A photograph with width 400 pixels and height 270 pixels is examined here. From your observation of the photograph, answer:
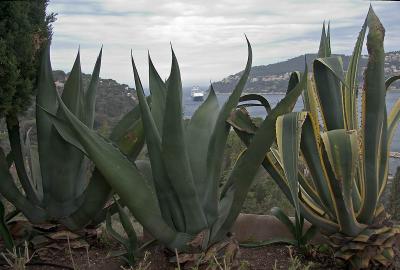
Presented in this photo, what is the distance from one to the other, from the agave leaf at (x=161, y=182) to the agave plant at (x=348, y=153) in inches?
14.2

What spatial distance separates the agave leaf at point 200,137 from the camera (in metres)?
2.17

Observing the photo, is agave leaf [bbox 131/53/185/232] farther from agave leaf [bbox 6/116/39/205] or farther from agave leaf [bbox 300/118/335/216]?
agave leaf [bbox 6/116/39/205]

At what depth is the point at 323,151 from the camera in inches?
83.1

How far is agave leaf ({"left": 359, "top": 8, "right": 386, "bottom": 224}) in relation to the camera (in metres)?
2.08

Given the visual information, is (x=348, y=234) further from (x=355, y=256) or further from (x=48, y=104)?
(x=48, y=104)

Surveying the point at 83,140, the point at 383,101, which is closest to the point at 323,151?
the point at 383,101

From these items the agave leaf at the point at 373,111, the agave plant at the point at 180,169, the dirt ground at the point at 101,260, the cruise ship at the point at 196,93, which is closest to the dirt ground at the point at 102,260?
the dirt ground at the point at 101,260

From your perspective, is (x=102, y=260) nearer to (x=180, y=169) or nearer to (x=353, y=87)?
(x=180, y=169)

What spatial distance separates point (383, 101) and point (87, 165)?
1.39m

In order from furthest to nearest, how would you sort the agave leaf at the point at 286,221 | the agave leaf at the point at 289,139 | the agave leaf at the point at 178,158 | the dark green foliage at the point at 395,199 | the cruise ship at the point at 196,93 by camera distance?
the dark green foliage at the point at 395,199 → the cruise ship at the point at 196,93 → the agave leaf at the point at 286,221 → the agave leaf at the point at 178,158 → the agave leaf at the point at 289,139

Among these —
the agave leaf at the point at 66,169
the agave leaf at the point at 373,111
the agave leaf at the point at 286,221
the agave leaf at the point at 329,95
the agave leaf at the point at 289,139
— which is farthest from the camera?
the agave leaf at the point at 286,221

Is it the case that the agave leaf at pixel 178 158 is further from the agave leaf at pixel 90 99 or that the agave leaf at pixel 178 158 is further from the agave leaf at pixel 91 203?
the agave leaf at pixel 90 99

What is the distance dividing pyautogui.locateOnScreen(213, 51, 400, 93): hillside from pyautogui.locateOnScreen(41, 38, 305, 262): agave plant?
28 centimetres

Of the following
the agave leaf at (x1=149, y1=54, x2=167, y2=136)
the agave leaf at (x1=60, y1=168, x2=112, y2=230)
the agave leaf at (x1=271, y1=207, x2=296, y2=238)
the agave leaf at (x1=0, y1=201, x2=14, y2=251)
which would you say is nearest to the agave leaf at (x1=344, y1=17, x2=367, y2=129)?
the agave leaf at (x1=271, y1=207, x2=296, y2=238)
